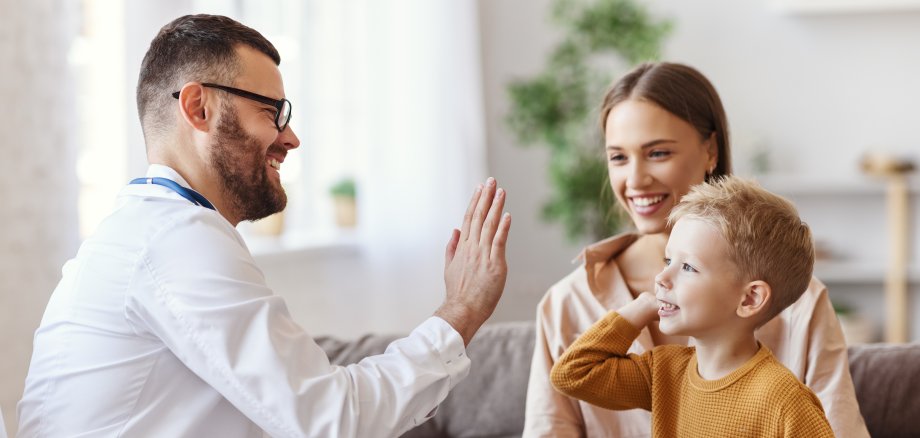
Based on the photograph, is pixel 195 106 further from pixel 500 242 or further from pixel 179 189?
pixel 500 242

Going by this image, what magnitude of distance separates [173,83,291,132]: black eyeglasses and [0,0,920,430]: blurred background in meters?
1.68

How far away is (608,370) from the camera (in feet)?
5.48

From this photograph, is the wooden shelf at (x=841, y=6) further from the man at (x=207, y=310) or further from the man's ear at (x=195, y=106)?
the man's ear at (x=195, y=106)

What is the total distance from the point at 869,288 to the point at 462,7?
9.84 feet

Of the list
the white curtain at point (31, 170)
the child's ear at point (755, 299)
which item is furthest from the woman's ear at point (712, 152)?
the white curtain at point (31, 170)

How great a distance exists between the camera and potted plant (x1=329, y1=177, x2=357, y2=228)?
5.15 m

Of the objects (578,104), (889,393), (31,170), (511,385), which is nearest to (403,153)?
(578,104)

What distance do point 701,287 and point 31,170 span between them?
6.68 ft

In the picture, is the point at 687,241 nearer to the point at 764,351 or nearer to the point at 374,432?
the point at 764,351

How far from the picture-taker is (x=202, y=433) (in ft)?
4.97

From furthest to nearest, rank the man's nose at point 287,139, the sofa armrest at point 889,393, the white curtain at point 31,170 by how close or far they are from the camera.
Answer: the white curtain at point 31,170 → the sofa armrest at point 889,393 → the man's nose at point 287,139

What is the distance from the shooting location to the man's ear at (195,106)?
1624mm

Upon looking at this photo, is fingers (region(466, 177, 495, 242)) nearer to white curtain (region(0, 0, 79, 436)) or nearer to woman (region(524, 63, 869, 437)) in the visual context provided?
woman (region(524, 63, 869, 437))

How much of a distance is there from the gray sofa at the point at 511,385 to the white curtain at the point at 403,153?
8.27 feet
